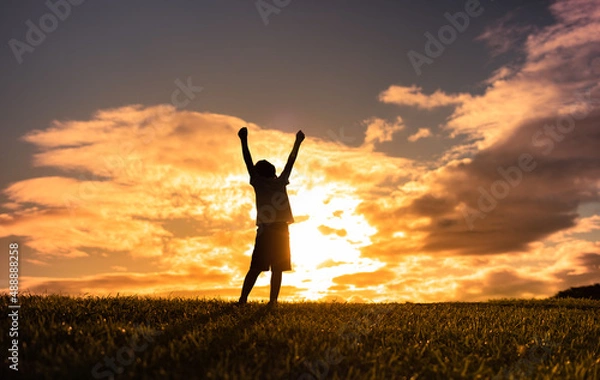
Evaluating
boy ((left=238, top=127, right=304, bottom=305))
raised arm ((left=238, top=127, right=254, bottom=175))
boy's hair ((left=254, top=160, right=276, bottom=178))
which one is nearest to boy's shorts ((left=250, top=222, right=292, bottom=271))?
boy ((left=238, top=127, right=304, bottom=305))

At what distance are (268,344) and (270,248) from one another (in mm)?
4112

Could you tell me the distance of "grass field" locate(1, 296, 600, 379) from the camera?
566 centimetres

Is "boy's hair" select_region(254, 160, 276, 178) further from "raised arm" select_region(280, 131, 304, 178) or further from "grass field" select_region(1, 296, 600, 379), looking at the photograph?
"grass field" select_region(1, 296, 600, 379)

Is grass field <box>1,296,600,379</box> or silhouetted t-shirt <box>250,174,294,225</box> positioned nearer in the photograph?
grass field <box>1,296,600,379</box>

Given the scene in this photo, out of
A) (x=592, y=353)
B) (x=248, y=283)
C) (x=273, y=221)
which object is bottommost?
(x=592, y=353)

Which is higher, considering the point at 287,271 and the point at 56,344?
the point at 287,271

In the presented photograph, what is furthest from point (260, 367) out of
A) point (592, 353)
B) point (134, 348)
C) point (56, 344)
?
point (592, 353)

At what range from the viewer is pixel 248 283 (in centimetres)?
1100

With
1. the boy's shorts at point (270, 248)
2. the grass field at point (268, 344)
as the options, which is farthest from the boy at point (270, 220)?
the grass field at point (268, 344)

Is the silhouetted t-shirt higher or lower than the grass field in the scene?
higher

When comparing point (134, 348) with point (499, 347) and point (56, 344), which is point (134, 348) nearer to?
point (56, 344)

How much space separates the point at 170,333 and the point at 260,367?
1.89m

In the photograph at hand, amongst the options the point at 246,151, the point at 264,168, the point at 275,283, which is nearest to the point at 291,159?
the point at 264,168

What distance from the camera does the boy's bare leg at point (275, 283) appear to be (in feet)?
36.2
